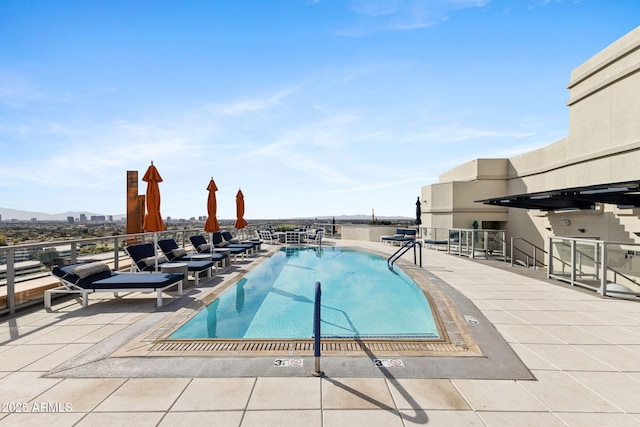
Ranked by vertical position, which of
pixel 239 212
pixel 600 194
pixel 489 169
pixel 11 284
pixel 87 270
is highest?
pixel 489 169

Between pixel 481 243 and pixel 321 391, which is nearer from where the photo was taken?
pixel 321 391

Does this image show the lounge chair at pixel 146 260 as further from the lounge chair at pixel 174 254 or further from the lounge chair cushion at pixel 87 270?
the lounge chair cushion at pixel 87 270

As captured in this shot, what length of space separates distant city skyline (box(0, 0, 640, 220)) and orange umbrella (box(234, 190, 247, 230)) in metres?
0.33

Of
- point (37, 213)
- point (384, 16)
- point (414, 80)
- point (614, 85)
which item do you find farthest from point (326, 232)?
point (37, 213)

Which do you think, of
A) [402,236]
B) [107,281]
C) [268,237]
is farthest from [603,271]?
[268,237]

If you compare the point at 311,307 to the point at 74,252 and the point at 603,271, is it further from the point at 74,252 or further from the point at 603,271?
the point at 603,271

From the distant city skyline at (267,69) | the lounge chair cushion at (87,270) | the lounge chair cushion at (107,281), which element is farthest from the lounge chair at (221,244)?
the lounge chair cushion at (107,281)

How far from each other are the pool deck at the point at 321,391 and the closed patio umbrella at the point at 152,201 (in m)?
2.90

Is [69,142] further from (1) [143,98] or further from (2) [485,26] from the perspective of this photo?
(2) [485,26]

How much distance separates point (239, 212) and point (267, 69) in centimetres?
626

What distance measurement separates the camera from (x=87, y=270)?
5.48m

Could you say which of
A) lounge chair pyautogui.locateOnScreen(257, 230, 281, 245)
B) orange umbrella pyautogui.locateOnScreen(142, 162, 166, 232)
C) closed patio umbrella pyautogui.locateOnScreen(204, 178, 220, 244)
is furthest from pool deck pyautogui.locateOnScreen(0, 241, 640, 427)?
lounge chair pyautogui.locateOnScreen(257, 230, 281, 245)

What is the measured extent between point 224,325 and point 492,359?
385 centimetres

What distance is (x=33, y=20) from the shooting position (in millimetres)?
7535
